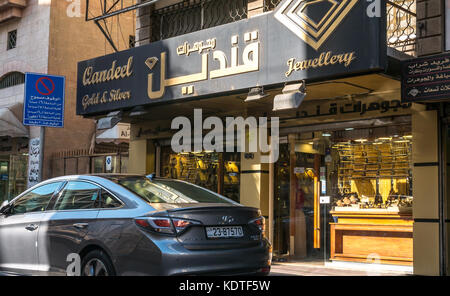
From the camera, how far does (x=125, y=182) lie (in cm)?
677

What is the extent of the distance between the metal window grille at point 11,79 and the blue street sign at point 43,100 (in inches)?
371

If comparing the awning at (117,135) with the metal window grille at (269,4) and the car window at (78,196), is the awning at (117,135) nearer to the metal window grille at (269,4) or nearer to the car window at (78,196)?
the metal window grille at (269,4)

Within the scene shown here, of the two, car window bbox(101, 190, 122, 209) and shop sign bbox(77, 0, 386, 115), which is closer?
car window bbox(101, 190, 122, 209)

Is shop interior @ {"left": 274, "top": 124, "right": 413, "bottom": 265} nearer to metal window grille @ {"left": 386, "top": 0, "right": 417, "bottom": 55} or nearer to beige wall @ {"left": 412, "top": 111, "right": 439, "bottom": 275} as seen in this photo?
beige wall @ {"left": 412, "top": 111, "right": 439, "bottom": 275}

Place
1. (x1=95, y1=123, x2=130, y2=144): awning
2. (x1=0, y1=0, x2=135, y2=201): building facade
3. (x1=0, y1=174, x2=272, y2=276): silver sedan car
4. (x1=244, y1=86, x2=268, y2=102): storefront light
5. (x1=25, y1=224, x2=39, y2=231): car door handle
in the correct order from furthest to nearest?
1. (x1=0, y1=0, x2=135, y2=201): building facade
2. (x1=95, y1=123, x2=130, y2=144): awning
3. (x1=244, y1=86, x2=268, y2=102): storefront light
4. (x1=25, y1=224, x2=39, y2=231): car door handle
5. (x1=0, y1=174, x2=272, y2=276): silver sedan car

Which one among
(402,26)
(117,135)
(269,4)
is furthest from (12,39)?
(402,26)

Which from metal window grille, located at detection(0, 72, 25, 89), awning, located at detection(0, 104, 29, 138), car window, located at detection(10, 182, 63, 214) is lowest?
car window, located at detection(10, 182, 63, 214)

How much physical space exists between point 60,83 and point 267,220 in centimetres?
482

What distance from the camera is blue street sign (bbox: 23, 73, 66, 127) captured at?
10859mm

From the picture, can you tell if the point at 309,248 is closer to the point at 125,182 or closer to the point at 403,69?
the point at 403,69

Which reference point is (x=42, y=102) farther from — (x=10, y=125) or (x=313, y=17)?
(x=10, y=125)

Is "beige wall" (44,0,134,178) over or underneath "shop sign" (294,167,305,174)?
over

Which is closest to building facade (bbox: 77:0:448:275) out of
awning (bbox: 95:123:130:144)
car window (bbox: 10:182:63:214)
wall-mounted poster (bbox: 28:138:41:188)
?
wall-mounted poster (bbox: 28:138:41:188)
